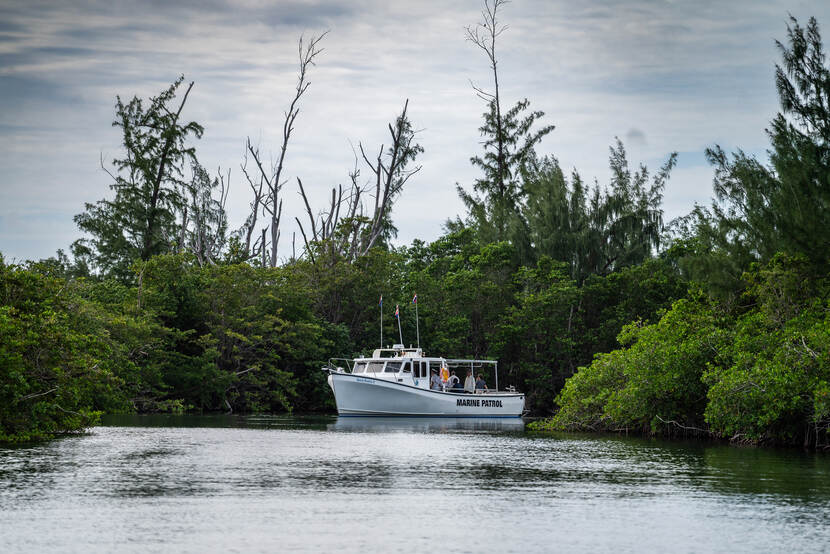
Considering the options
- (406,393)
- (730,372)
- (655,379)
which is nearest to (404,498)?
(730,372)

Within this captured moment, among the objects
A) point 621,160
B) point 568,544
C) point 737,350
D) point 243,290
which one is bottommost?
point 568,544

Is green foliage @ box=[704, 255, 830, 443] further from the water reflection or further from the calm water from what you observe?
the water reflection

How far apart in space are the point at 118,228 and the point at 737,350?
4231cm

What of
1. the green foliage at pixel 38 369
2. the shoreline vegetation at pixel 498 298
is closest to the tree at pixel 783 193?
the shoreline vegetation at pixel 498 298

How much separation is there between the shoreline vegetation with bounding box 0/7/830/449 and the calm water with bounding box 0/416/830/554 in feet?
7.47

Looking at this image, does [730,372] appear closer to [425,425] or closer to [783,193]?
[783,193]

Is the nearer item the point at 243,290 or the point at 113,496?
the point at 113,496

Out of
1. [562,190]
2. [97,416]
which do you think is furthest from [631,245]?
[97,416]

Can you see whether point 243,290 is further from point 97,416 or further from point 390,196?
point 97,416

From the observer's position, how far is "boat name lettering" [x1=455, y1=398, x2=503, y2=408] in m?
46.1

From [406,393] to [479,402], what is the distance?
4072 mm

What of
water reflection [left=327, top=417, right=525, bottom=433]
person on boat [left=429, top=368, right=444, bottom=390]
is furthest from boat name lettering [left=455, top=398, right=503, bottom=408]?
person on boat [left=429, top=368, right=444, bottom=390]

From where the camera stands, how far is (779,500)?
14.4 metres

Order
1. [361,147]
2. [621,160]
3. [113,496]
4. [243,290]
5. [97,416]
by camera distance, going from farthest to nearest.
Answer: [361,147] < [621,160] < [243,290] < [97,416] < [113,496]
